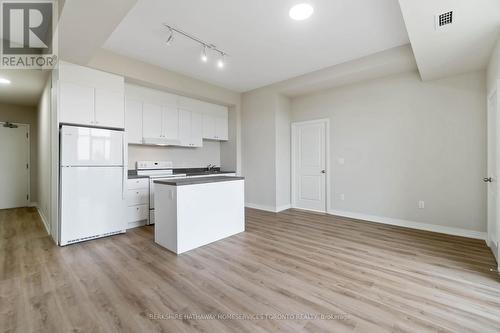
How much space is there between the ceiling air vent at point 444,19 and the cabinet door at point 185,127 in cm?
420

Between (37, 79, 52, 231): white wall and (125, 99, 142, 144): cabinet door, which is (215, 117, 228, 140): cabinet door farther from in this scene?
(37, 79, 52, 231): white wall

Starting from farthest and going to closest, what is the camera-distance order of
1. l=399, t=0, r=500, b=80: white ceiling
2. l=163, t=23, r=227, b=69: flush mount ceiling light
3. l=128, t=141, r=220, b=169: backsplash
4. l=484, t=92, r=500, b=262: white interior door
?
l=128, t=141, r=220, b=169: backsplash
l=163, t=23, r=227, b=69: flush mount ceiling light
l=484, t=92, r=500, b=262: white interior door
l=399, t=0, r=500, b=80: white ceiling

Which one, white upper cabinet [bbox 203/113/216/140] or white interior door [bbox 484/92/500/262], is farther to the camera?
white upper cabinet [bbox 203/113/216/140]

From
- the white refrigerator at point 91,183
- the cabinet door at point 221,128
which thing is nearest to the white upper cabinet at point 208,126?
the cabinet door at point 221,128

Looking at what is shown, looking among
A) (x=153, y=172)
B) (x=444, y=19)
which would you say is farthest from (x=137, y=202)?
(x=444, y=19)

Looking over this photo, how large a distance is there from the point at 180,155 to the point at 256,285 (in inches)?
150

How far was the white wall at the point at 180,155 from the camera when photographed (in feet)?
14.8

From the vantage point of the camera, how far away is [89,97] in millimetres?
3270

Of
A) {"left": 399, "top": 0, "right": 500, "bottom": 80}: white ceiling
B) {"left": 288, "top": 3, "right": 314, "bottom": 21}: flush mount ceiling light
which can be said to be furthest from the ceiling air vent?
{"left": 288, "top": 3, "right": 314, "bottom": 21}: flush mount ceiling light

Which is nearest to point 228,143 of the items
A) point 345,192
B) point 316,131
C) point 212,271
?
point 316,131

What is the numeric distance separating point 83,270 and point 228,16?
3268 mm

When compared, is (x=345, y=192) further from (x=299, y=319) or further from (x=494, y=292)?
(x=299, y=319)

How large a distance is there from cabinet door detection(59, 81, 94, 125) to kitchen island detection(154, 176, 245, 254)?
144cm

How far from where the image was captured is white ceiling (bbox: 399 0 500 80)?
198cm
